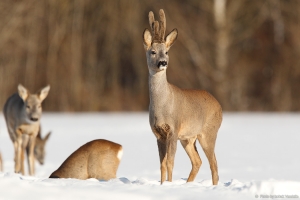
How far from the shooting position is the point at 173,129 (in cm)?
780

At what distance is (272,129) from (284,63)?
8.18 meters

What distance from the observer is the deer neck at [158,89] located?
26.0 feet

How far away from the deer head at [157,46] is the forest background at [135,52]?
17142 millimetres

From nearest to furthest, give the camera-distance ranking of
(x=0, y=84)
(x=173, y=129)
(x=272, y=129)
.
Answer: (x=173, y=129)
(x=272, y=129)
(x=0, y=84)

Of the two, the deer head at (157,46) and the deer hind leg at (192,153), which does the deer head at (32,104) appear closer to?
the deer hind leg at (192,153)

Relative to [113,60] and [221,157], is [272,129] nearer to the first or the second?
[221,157]

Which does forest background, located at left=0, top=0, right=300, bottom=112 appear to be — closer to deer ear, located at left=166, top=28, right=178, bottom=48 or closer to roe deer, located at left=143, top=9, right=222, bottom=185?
roe deer, located at left=143, top=9, right=222, bottom=185

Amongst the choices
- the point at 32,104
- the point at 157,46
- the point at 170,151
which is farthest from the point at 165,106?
the point at 32,104

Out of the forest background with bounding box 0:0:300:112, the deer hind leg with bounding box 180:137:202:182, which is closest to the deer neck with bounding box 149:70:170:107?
the deer hind leg with bounding box 180:137:202:182

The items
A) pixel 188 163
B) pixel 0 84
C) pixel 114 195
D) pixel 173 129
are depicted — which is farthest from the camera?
pixel 0 84

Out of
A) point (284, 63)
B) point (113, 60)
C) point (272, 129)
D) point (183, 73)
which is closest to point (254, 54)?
point (284, 63)

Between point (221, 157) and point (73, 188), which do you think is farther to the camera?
point (221, 157)

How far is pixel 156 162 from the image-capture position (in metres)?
13.6

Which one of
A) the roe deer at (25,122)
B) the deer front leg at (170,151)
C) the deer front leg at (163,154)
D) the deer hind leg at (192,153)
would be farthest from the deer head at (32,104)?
the deer front leg at (170,151)
